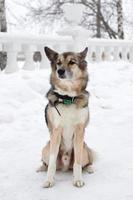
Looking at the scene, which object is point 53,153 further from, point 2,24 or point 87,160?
point 2,24

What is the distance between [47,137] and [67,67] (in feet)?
7.52

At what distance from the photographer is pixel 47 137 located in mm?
6359

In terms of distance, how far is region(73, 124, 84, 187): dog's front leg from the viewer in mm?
4426

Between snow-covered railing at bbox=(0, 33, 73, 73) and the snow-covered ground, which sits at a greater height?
snow-covered railing at bbox=(0, 33, 73, 73)

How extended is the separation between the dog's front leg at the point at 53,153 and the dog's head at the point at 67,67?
1.53 feet

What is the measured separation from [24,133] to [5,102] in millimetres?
1177

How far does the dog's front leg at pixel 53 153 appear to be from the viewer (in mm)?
4426

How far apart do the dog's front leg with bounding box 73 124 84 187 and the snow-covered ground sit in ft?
0.29

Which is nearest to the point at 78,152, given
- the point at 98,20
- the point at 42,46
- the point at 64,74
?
the point at 64,74

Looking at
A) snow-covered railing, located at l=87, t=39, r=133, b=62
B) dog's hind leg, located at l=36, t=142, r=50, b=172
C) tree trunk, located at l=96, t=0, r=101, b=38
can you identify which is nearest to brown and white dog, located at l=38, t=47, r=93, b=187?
dog's hind leg, located at l=36, t=142, r=50, b=172

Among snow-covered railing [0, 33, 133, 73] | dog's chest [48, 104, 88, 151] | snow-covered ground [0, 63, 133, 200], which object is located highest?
snow-covered railing [0, 33, 133, 73]

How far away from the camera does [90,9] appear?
2266 centimetres

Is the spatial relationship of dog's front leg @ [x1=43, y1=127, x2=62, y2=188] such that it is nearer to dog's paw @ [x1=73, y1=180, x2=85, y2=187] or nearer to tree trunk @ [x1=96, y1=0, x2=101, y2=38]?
dog's paw @ [x1=73, y1=180, x2=85, y2=187]

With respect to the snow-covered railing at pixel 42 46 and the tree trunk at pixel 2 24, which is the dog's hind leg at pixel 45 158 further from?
the tree trunk at pixel 2 24
